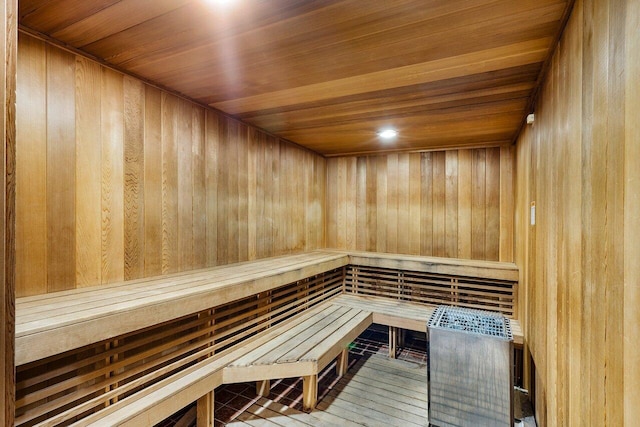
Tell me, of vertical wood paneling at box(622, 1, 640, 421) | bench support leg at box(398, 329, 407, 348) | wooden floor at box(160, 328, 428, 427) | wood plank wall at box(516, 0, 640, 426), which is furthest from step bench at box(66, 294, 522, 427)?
vertical wood paneling at box(622, 1, 640, 421)

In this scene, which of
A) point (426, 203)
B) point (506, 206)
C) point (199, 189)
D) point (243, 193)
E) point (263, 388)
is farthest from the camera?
point (426, 203)

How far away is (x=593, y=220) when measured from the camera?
1.00 m

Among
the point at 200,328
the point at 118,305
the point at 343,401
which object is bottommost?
the point at 343,401

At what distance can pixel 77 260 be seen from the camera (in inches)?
70.3

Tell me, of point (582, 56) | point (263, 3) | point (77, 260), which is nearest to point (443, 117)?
point (582, 56)

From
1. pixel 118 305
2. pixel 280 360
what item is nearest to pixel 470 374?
pixel 280 360

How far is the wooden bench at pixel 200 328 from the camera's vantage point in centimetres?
144

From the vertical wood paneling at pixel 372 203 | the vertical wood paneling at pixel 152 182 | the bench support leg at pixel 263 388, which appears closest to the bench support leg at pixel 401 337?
the vertical wood paneling at pixel 372 203

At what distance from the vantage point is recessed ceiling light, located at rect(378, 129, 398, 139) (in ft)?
10.5

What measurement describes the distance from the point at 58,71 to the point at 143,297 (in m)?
1.31

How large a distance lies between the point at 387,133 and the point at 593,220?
2.47 m

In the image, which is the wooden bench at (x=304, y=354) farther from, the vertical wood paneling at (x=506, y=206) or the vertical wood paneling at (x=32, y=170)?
the vertical wood paneling at (x=506, y=206)

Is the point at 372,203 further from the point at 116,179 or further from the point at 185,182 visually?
the point at 116,179

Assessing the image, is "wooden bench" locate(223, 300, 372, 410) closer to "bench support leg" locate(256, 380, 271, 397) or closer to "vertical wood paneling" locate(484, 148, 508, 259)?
"bench support leg" locate(256, 380, 271, 397)
